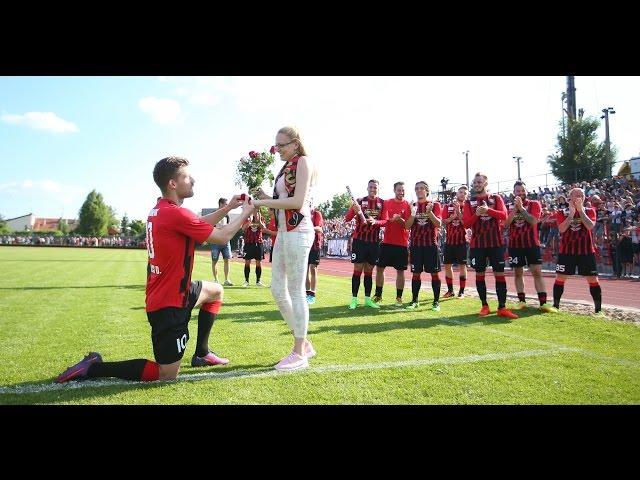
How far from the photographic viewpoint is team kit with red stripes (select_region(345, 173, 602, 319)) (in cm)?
791

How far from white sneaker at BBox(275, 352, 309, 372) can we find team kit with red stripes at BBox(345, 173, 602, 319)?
4.35m

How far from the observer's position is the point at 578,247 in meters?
8.10

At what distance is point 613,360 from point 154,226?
4.97 metres

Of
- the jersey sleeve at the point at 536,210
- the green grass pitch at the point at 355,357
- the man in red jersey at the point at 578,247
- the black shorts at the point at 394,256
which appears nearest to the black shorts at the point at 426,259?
the black shorts at the point at 394,256

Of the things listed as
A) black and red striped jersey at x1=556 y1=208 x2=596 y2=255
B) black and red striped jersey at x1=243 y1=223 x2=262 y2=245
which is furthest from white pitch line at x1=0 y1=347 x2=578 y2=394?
black and red striped jersey at x1=243 y1=223 x2=262 y2=245

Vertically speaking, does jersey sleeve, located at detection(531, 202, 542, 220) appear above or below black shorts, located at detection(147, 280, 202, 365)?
above

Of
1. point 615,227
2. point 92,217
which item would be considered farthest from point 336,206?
point 615,227

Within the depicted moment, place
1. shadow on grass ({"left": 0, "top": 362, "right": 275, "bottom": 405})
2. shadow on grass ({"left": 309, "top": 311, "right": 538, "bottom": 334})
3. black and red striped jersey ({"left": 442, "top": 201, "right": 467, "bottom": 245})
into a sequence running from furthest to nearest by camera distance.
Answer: black and red striped jersey ({"left": 442, "top": 201, "right": 467, "bottom": 245}), shadow on grass ({"left": 309, "top": 311, "right": 538, "bottom": 334}), shadow on grass ({"left": 0, "top": 362, "right": 275, "bottom": 405})

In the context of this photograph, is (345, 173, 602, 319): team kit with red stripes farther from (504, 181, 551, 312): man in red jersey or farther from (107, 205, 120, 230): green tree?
(107, 205, 120, 230): green tree

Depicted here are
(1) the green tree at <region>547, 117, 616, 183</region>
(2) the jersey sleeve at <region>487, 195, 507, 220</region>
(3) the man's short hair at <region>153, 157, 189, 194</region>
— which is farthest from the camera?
(1) the green tree at <region>547, 117, 616, 183</region>

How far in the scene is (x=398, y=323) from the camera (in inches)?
271

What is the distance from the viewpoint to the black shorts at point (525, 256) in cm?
862

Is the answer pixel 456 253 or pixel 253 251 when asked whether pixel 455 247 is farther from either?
pixel 253 251
